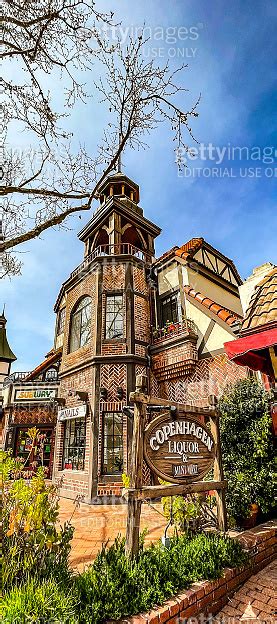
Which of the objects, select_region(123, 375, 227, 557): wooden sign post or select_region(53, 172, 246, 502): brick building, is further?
select_region(53, 172, 246, 502): brick building

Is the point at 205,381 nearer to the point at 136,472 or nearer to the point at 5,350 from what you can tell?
the point at 136,472

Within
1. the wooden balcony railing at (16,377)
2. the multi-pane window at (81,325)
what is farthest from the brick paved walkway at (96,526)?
the wooden balcony railing at (16,377)

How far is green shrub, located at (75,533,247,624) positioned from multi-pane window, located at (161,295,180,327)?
25.5 ft

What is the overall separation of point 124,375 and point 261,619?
7.22m

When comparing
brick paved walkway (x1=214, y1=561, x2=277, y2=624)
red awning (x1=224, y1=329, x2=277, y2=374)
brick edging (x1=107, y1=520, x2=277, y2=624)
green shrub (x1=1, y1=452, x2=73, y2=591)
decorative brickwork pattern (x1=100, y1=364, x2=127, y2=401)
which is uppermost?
decorative brickwork pattern (x1=100, y1=364, x2=127, y2=401)

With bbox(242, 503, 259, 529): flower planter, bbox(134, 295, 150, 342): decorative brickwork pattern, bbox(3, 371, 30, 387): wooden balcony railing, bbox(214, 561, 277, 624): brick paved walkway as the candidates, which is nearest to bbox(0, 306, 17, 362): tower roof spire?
bbox(3, 371, 30, 387): wooden balcony railing

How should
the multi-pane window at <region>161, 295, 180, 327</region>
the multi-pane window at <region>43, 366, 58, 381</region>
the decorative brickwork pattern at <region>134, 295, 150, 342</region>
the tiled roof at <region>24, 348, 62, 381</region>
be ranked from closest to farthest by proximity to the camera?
the decorative brickwork pattern at <region>134, 295, 150, 342</region>, the multi-pane window at <region>161, 295, 180, 327</region>, the tiled roof at <region>24, 348, 62, 381</region>, the multi-pane window at <region>43, 366, 58, 381</region>

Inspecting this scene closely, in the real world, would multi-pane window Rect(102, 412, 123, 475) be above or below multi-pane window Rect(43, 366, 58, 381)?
below

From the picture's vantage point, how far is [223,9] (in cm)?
448

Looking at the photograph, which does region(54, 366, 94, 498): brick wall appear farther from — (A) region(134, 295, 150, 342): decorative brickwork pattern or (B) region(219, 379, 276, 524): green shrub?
(B) region(219, 379, 276, 524): green shrub

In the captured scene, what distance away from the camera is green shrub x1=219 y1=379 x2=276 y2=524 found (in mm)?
4652

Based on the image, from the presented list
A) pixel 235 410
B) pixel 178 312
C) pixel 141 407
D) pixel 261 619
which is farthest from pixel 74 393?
pixel 261 619

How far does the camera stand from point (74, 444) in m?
10.4

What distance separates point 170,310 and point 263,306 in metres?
6.72
